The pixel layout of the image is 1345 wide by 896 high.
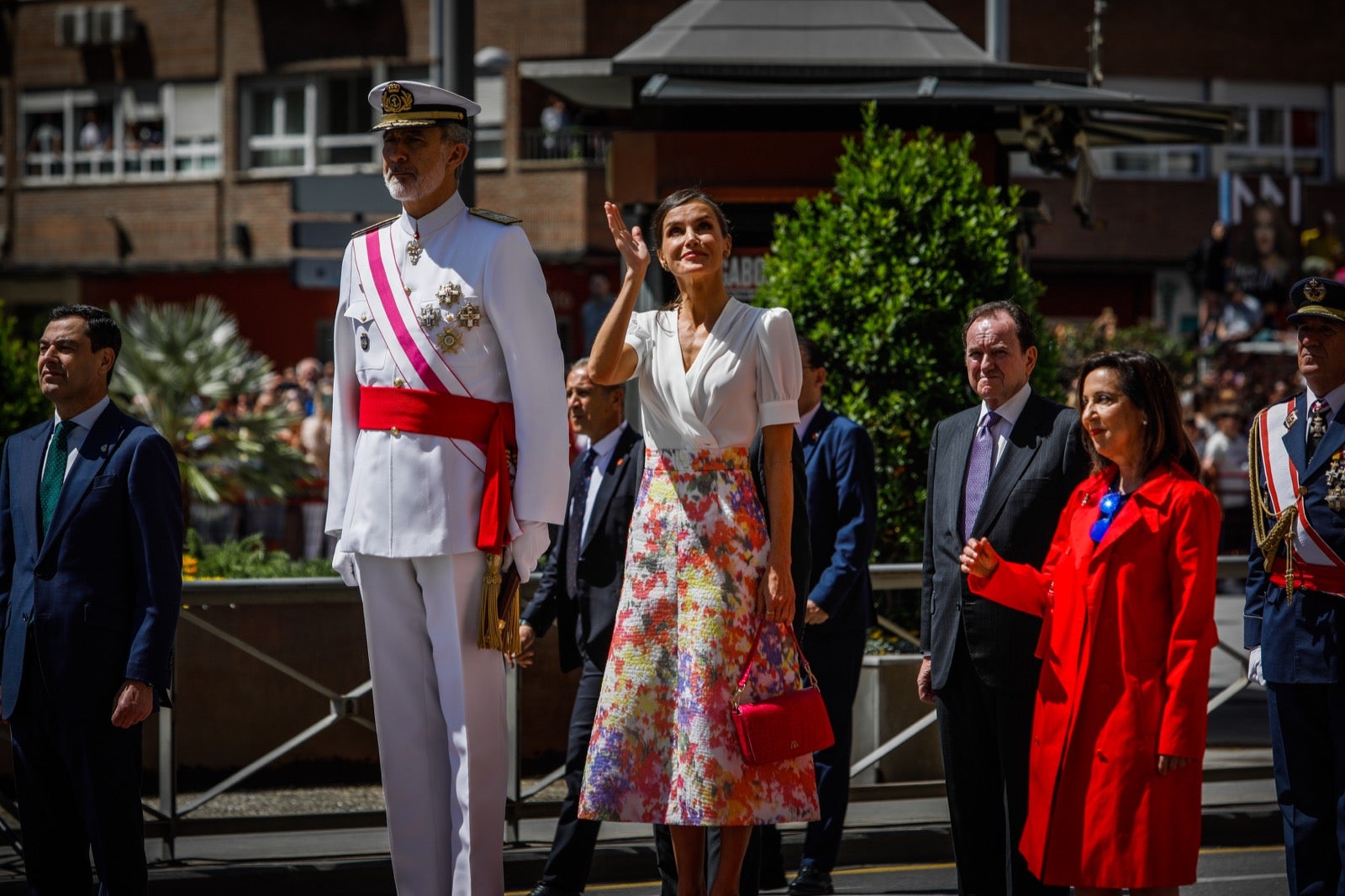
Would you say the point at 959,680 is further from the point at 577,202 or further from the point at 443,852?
the point at 577,202

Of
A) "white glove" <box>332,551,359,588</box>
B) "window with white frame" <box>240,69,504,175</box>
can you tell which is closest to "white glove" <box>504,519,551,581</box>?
"white glove" <box>332,551,359,588</box>

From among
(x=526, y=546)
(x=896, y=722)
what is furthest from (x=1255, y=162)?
(x=526, y=546)

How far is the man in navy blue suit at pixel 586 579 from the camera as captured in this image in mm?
6621

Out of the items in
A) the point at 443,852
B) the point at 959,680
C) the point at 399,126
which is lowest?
the point at 443,852

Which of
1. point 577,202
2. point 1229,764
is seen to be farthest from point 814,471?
point 577,202

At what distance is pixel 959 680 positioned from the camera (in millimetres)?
5691

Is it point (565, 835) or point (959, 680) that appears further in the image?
point (565, 835)

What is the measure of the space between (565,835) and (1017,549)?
210cm

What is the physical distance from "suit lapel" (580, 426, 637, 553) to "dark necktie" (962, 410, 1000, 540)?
1.51m

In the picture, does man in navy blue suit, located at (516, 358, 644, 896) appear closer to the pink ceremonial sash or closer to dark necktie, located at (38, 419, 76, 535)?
dark necktie, located at (38, 419, 76, 535)

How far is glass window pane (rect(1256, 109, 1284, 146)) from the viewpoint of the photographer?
32.8m

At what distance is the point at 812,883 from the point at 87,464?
327cm

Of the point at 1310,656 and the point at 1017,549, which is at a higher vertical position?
the point at 1017,549

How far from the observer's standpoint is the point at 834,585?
712 centimetres
